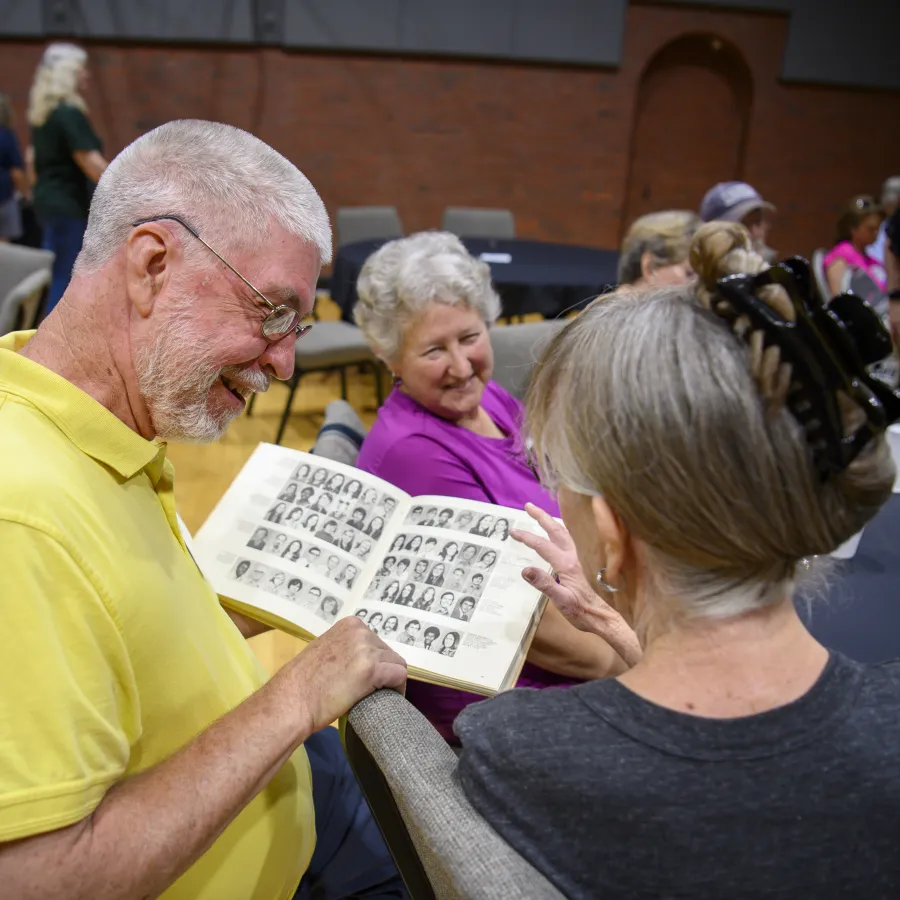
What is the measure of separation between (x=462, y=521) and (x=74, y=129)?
4.34 meters

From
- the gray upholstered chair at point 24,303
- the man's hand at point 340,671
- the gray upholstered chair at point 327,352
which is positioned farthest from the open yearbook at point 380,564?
the gray upholstered chair at point 327,352

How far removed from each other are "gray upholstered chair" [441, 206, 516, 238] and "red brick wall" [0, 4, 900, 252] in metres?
1.38

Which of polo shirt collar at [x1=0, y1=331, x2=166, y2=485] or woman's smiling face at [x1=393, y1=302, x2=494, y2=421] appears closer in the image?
polo shirt collar at [x1=0, y1=331, x2=166, y2=485]

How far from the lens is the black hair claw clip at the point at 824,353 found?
0.68 meters

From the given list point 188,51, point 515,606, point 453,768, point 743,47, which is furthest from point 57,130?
point 743,47

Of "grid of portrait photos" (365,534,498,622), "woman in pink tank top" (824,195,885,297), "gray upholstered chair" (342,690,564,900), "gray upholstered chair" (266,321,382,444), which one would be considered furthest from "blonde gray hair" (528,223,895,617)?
"woman in pink tank top" (824,195,885,297)

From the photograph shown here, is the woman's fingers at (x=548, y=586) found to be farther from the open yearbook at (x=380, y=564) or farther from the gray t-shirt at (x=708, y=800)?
the gray t-shirt at (x=708, y=800)

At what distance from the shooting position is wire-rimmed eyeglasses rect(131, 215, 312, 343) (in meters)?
1.03

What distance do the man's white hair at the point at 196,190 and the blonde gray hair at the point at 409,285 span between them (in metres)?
0.72

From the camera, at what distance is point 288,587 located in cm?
135

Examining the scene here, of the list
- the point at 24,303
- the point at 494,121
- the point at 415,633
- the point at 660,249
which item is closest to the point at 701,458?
the point at 415,633

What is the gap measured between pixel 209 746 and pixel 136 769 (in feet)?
0.33

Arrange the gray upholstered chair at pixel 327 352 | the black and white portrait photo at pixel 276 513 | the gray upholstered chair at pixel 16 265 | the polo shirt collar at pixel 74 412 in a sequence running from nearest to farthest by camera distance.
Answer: the polo shirt collar at pixel 74 412 → the black and white portrait photo at pixel 276 513 → the gray upholstered chair at pixel 16 265 → the gray upholstered chair at pixel 327 352

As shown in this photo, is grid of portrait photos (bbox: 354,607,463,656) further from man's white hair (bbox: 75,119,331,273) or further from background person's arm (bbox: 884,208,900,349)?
background person's arm (bbox: 884,208,900,349)
